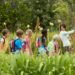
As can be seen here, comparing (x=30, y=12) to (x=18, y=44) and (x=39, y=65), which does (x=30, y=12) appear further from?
(x=39, y=65)

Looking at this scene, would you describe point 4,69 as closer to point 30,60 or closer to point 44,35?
point 30,60

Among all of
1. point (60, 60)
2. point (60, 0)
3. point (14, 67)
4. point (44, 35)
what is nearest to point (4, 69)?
point (14, 67)

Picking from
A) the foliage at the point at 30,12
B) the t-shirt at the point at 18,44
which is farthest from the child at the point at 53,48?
the foliage at the point at 30,12

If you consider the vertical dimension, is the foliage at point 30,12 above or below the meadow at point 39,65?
below

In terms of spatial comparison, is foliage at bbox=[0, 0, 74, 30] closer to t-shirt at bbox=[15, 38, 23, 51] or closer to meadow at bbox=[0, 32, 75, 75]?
t-shirt at bbox=[15, 38, 23, 51]

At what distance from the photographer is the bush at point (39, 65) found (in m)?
A: 7.95

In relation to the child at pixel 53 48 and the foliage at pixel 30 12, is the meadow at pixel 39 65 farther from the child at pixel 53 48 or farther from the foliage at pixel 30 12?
the foliage at pixel 30 12

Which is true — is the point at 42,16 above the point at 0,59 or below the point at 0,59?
below

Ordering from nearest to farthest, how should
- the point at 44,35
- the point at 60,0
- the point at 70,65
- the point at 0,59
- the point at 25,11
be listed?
the point at 70,65 → the point at 0,59 → the point at 44,35 → the point at 25,11 → the point at 60,0

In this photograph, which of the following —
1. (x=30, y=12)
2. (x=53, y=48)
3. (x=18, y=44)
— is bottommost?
(x=30, y=12)

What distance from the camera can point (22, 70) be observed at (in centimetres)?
814

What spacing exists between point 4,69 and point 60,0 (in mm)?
20449

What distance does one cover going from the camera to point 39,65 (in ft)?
26.4

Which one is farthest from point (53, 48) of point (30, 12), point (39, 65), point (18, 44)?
point (30, 12)
